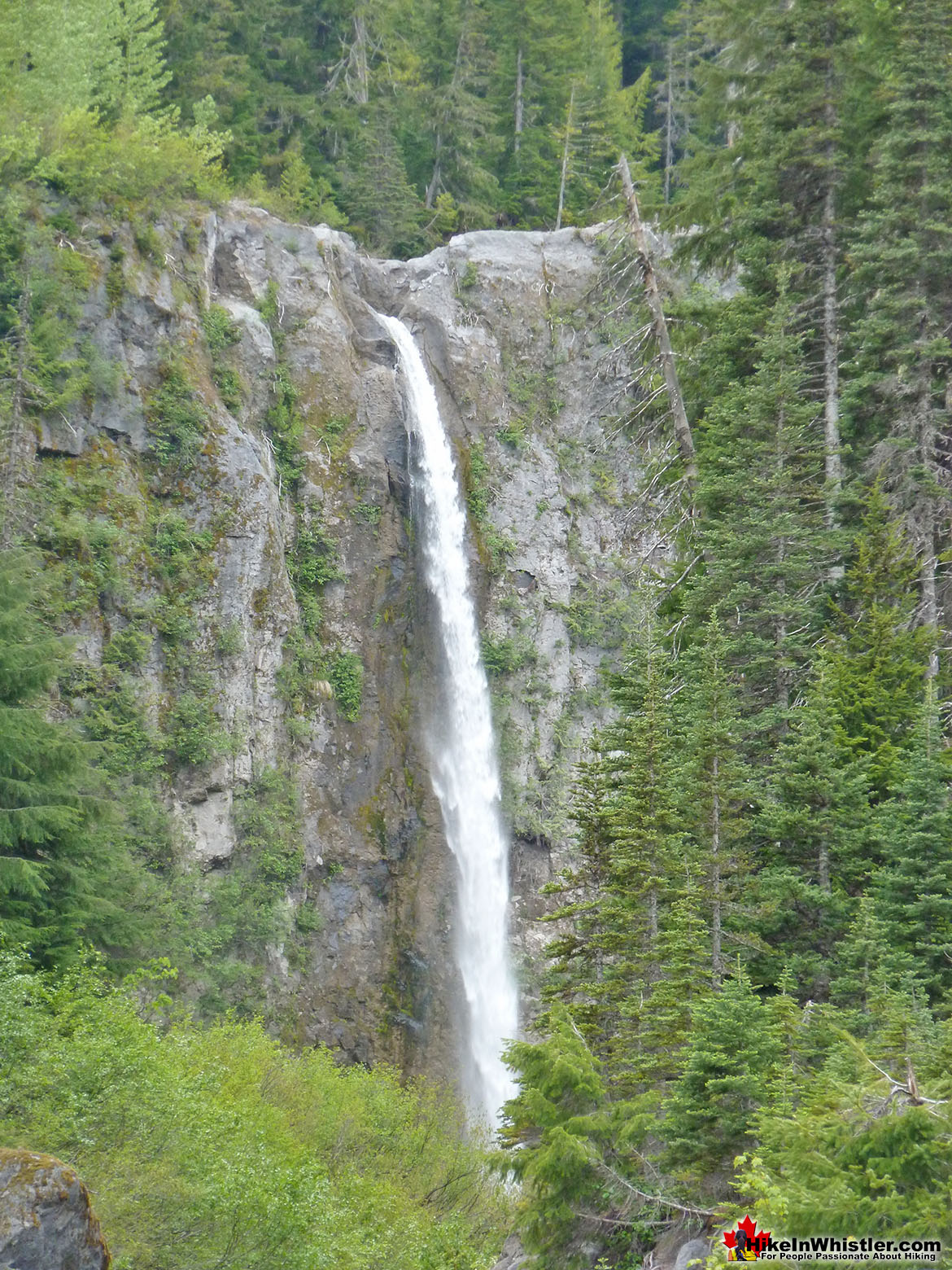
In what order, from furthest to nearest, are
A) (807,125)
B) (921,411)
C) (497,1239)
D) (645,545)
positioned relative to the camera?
(645,545) < (807,125) < (921,411) < (497,1239)

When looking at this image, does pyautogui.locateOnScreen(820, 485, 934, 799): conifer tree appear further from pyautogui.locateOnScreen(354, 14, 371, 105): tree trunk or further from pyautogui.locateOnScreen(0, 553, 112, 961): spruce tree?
pyautogui.locateOnScreen(354, 14, 371, 105): tree trunk

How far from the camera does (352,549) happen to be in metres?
30.4

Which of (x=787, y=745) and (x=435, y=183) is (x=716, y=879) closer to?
(x=787, y=745)

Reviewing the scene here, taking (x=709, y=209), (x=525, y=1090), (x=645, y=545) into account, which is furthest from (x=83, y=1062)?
(x=645, y=545)

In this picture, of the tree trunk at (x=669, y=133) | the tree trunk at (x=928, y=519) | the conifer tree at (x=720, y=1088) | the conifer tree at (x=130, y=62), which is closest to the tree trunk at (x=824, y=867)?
the conifer tree at (x=720, y=1088)

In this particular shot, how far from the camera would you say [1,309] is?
26.3m

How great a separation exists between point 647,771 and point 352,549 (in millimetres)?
17725

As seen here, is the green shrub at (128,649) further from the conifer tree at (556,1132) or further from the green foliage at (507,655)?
the conifer tree at (556,1132)

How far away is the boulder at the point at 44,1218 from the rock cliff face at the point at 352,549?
1426cm

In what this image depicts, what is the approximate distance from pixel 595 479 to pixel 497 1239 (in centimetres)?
2343

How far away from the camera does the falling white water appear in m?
27.7

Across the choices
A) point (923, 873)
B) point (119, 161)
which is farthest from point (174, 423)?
point (923, 873)

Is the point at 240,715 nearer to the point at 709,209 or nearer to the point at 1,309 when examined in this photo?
the point at 1,309

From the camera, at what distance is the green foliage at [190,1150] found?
12.8 meters
